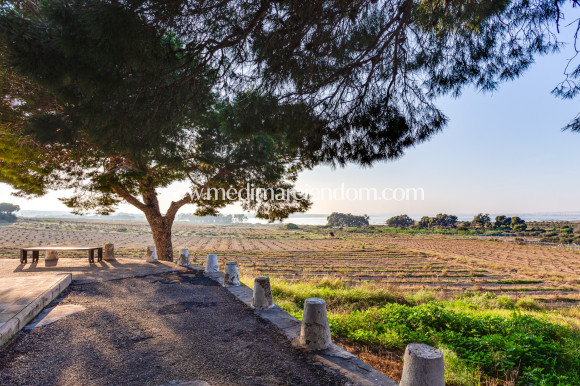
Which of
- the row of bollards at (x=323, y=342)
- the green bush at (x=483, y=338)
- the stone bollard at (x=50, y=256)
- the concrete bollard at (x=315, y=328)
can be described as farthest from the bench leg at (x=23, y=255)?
the concrete bollard at (x=315, y=328)

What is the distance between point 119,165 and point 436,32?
10275mm

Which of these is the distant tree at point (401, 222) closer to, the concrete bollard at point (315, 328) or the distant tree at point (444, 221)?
the distant tree at point (444, 221)

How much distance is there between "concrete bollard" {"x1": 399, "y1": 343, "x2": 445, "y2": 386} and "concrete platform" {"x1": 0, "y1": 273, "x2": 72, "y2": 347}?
16.1 ft

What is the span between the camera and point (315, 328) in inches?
151

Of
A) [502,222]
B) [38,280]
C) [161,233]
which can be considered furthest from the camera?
[502,222]

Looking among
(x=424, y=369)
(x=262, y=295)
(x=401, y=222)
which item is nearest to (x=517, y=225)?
(x=401, y=222)

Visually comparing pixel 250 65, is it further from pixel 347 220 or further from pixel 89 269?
pixel 347 220

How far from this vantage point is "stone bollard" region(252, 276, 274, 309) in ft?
18.3

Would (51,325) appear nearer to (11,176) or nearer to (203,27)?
(203,27)

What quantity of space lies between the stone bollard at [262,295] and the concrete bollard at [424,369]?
11.1 ft

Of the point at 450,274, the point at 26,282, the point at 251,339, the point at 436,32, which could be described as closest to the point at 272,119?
the point at 436,32

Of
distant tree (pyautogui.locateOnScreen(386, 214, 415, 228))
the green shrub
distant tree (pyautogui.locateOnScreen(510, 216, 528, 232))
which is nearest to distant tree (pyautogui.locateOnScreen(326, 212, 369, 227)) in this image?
distant tree (pyautogui.locateOnScreen(386, 214, 415, 228))

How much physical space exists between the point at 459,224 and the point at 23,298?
7190 inches

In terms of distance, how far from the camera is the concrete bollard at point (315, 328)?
3.82 metres
